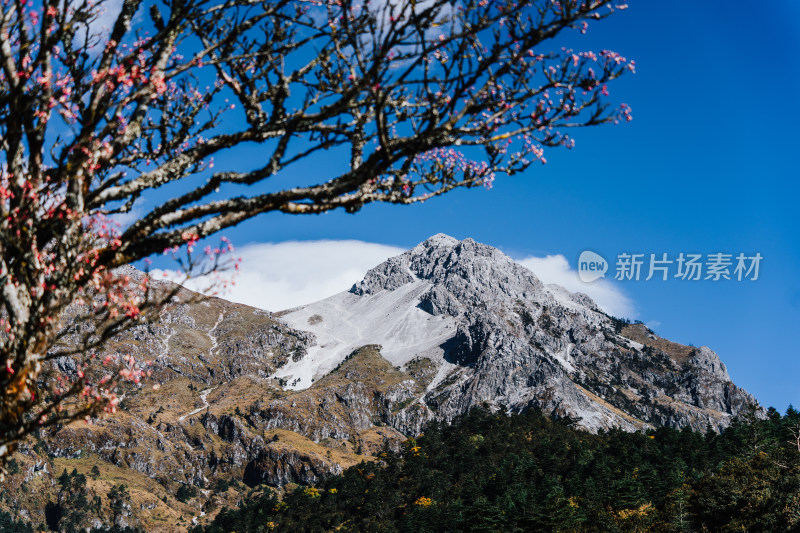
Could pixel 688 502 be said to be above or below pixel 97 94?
below

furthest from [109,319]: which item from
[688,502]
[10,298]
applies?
[688,502]

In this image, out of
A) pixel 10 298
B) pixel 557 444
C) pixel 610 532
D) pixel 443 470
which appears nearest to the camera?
pixel 10 298

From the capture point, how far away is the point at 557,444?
424ft

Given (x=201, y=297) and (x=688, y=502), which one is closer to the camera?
(x=201, y=297)

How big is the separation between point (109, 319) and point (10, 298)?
49.2 inches

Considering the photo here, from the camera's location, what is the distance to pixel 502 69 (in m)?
8.79

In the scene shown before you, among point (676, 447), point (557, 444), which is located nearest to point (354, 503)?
point (557, 444)

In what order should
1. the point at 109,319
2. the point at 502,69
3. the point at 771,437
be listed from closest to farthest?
the point at 109,319, the point at 502,69, the point at 771,437

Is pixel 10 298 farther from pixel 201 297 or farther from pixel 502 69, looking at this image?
pixel 502 69

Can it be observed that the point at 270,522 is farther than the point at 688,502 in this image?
Yes

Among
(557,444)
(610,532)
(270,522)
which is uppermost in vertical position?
(557,444)

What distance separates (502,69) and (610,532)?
66.6m

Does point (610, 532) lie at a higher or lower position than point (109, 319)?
lower

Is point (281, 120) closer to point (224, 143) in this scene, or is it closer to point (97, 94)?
point (224, 143)
